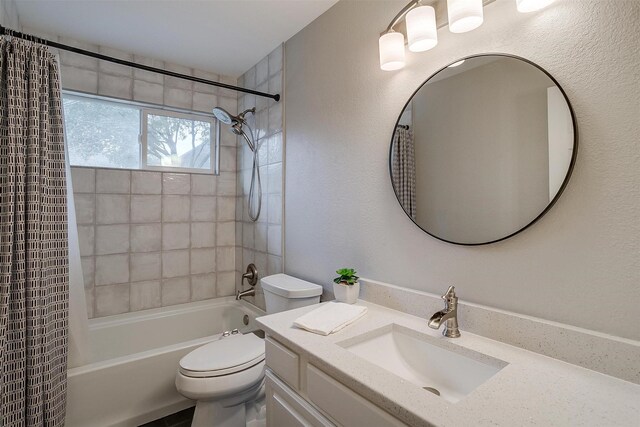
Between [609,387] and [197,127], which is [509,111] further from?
[197,127]

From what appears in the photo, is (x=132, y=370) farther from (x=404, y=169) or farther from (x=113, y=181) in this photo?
(x=404, y=169)

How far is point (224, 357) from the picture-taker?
5.20 feet

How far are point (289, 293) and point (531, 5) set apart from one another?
147 centimetres

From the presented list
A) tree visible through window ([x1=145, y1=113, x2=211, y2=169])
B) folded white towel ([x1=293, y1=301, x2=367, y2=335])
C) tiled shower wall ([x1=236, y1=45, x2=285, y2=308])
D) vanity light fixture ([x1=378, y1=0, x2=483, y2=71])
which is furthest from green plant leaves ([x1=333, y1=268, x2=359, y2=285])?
tree visible through window ([x1=145, y1=113, x2=211, y2=169])

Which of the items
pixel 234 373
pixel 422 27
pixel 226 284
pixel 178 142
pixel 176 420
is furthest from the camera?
pixel 226 284

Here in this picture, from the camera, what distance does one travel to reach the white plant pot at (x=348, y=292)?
1382 millimetres

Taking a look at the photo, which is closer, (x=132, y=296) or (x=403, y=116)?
(x=403, y=116)

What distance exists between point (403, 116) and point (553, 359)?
0.97m

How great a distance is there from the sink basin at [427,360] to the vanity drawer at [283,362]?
0.17 metres

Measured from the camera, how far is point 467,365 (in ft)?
3.12

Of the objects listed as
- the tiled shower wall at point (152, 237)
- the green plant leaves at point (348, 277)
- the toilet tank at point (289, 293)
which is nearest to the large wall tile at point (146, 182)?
the tiled shower wall at point (152, 237)

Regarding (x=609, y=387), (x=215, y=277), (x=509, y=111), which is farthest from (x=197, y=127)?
(x=609, y=387)

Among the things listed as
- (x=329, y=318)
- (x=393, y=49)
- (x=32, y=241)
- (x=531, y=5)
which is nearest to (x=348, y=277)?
(x=329, y=318)

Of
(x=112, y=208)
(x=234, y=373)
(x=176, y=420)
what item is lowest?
(x=176, y=420)
